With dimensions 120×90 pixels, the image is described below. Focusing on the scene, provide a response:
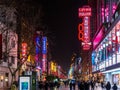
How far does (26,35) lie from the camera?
7275 cm

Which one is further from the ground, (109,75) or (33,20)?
(33,20)

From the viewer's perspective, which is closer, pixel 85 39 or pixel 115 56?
pixel 115 56

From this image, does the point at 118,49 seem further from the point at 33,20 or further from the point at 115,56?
the point at 33,20

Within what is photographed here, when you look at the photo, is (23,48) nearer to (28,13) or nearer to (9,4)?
(28,13)

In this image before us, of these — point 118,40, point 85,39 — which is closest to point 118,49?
point 118,40

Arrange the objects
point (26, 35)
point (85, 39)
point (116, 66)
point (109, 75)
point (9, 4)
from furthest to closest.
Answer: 1. point (85, 39)
2. point (109, 75)
3. point (116, 66)
4. point (26, 35)
5. point (9, 4)

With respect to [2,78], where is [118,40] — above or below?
above

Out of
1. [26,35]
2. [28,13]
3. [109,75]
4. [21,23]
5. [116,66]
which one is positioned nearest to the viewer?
[28,13]

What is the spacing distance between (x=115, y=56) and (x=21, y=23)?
2408 centimetres

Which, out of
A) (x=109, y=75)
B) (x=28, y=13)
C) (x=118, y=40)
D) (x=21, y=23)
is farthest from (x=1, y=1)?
(x=109, y=75)

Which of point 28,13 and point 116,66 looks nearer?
point 28,13

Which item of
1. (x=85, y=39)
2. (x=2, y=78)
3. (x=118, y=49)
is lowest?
(x=2, y=78)

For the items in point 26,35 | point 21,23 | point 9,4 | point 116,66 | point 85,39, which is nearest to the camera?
point 9,4

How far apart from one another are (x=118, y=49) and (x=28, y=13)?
30.9m
